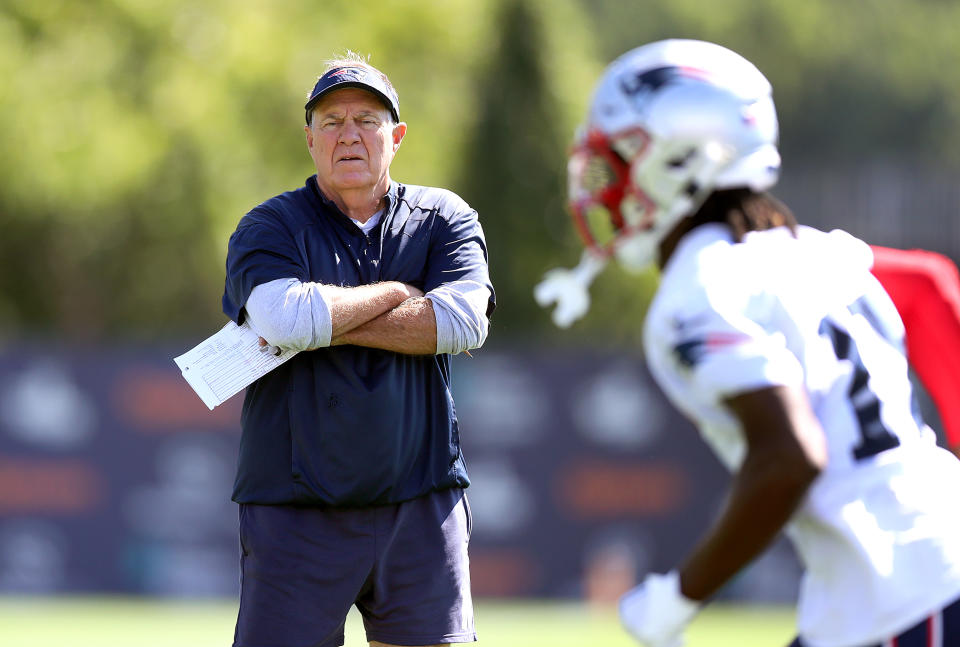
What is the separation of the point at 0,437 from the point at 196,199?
9.60 m

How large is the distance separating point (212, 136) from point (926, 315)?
1962 cm

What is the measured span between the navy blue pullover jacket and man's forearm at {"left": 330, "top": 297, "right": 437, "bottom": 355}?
0.08 meters

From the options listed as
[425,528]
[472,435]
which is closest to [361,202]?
[425,528]

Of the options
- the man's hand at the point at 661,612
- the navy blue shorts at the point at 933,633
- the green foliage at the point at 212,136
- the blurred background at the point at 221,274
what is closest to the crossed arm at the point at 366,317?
the man's hand at the point at 661,612

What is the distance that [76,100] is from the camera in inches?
834

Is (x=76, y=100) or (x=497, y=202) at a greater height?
(x=76, y=100)

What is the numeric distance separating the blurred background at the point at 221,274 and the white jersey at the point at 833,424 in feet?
33.7

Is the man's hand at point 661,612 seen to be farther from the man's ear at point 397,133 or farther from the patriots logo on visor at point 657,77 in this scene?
the man's ear at point 397,133

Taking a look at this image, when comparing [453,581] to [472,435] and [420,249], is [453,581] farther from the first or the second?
[472,435]

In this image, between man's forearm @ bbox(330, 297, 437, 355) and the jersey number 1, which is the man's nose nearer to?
man's forearm @ bbox(330, 297, 437, 355)

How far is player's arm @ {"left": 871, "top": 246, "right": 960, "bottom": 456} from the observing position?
3221 millimetres

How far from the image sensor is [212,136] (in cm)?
2195

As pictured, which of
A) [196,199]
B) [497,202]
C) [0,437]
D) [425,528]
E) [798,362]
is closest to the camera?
[798,362]

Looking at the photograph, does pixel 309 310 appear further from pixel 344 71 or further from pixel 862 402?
pixel 862 402
